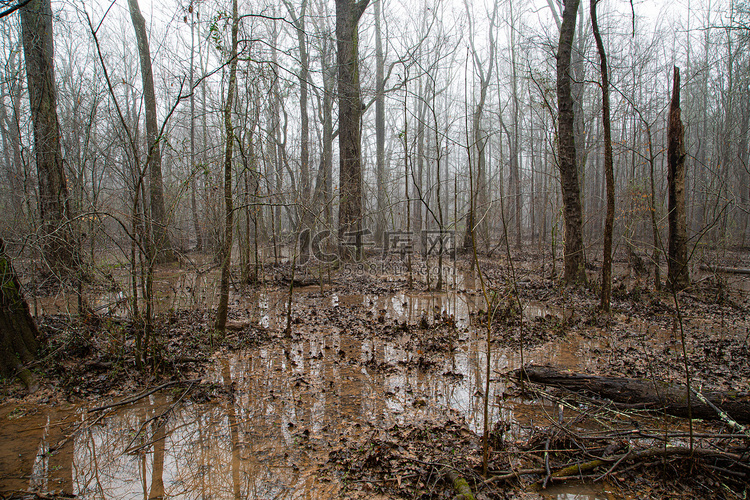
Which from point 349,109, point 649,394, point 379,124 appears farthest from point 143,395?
point 379,124

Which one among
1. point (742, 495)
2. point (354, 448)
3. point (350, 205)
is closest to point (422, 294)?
point (350, 205)

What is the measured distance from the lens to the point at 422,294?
8773 millimetres

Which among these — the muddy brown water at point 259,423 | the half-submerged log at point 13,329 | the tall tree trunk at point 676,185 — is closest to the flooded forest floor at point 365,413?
the muddy brown water at point 259,423

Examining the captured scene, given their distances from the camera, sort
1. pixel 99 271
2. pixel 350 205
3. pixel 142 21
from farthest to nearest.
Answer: pixel 142 21
pixel 350 205
pixel 99 271

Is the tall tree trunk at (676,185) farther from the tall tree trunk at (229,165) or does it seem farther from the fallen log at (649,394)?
the tall tree trunk at (229,165)

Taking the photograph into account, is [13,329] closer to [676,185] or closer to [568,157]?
[568,157]

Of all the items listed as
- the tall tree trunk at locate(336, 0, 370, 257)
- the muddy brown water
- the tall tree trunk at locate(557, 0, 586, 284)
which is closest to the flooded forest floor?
the muddy brown water

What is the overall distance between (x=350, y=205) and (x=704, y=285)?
28.5 ft

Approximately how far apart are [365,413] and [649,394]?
8.25ft

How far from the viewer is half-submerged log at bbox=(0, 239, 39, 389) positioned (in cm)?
382

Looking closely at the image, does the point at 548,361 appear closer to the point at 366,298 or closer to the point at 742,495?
the point at 742,495

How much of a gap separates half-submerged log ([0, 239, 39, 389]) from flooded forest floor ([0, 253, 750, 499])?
0.15 metres

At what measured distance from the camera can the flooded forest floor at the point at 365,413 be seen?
256 centimetres

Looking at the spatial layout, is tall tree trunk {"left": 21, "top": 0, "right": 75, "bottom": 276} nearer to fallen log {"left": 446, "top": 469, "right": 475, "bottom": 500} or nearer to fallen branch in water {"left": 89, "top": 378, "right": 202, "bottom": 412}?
fallen branch in water {"left": 89, "top": 378, "right": 202, "bottom": 412}
